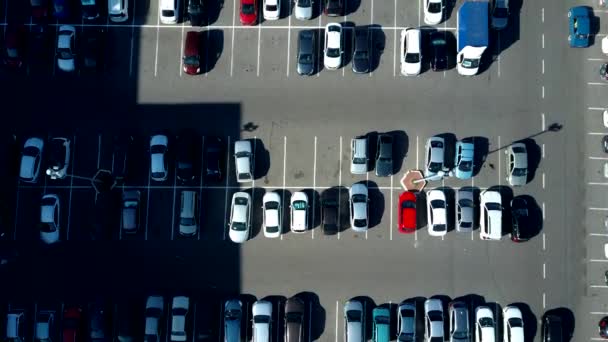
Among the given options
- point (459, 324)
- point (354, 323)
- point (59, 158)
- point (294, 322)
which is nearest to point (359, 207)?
point (354, 323)

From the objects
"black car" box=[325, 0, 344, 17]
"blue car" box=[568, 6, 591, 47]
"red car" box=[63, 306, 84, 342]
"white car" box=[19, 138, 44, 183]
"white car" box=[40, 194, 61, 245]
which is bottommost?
"red car" box=[63, 306, 84, 342]

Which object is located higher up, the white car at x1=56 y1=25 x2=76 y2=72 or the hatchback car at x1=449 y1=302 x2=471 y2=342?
the white car at x1=56 y1=25 x2=76 y2=72

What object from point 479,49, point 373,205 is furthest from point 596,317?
point 479,49

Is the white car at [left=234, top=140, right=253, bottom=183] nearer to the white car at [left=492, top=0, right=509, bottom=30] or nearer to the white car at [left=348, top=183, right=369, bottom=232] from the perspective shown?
the white car at [left=348, top=183, right=369, bottom=232]

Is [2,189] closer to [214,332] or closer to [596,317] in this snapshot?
[214,332]

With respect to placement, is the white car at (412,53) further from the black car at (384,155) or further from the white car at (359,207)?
the white car at (359,207)

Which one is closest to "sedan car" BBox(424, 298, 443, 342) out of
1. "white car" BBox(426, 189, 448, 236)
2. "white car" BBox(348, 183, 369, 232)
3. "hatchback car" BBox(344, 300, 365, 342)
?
"hatchback car" BBox(344, 300, 365, 342)
